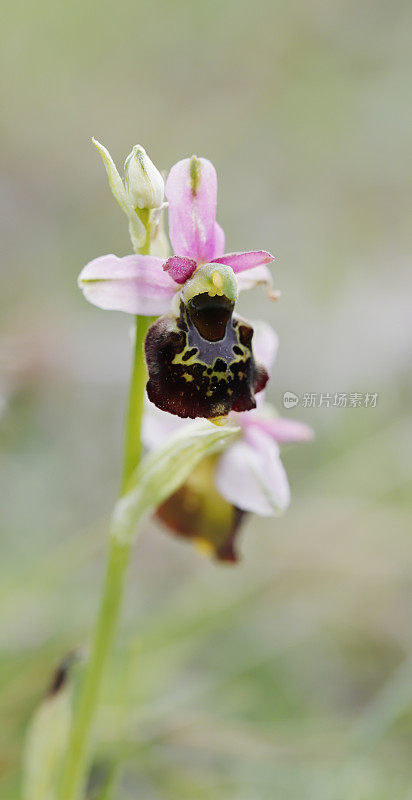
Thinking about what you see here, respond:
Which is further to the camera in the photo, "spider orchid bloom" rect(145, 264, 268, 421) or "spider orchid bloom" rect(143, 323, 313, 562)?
"spider orchid bloom" rect(143, 323, 313, 562)

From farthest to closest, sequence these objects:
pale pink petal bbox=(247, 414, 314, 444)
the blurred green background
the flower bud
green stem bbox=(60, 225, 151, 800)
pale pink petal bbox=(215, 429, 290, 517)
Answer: the blurred green background < pale pink petal bbox=(247, 414, 314, 444) < pale pink petal bbox=(215, 429, 290, 517) < green stem bbox=(60, 225, 151, 800) < the flower bud

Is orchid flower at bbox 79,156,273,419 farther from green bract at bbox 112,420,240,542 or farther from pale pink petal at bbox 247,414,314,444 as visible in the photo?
pale pink petal at bbox 247,414,314,444

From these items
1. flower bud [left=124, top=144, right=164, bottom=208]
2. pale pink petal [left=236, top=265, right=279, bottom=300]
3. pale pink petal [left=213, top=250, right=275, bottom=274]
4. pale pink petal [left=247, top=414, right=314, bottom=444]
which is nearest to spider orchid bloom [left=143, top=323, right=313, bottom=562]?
pale pink petal [left=247, top=414, right=314, bottom=444]

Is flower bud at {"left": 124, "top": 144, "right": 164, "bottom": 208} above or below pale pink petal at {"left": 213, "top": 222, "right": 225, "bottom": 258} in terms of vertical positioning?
above

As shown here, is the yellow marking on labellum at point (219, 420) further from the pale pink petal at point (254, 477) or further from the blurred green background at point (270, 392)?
the blurred green background at point (270, 392)

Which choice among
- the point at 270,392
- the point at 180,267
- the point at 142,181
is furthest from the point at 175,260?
the point at 270,392

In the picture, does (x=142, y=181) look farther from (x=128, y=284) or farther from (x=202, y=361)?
(x=202, y=361)

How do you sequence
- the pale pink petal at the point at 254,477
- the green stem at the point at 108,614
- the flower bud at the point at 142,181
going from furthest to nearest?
the pale pink petal at the point at 254,477, the green stem at the point at 108,614, the flower bud at the point at 142,181

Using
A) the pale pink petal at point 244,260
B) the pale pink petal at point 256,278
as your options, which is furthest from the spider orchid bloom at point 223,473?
the pale pink petal at point 244,260
